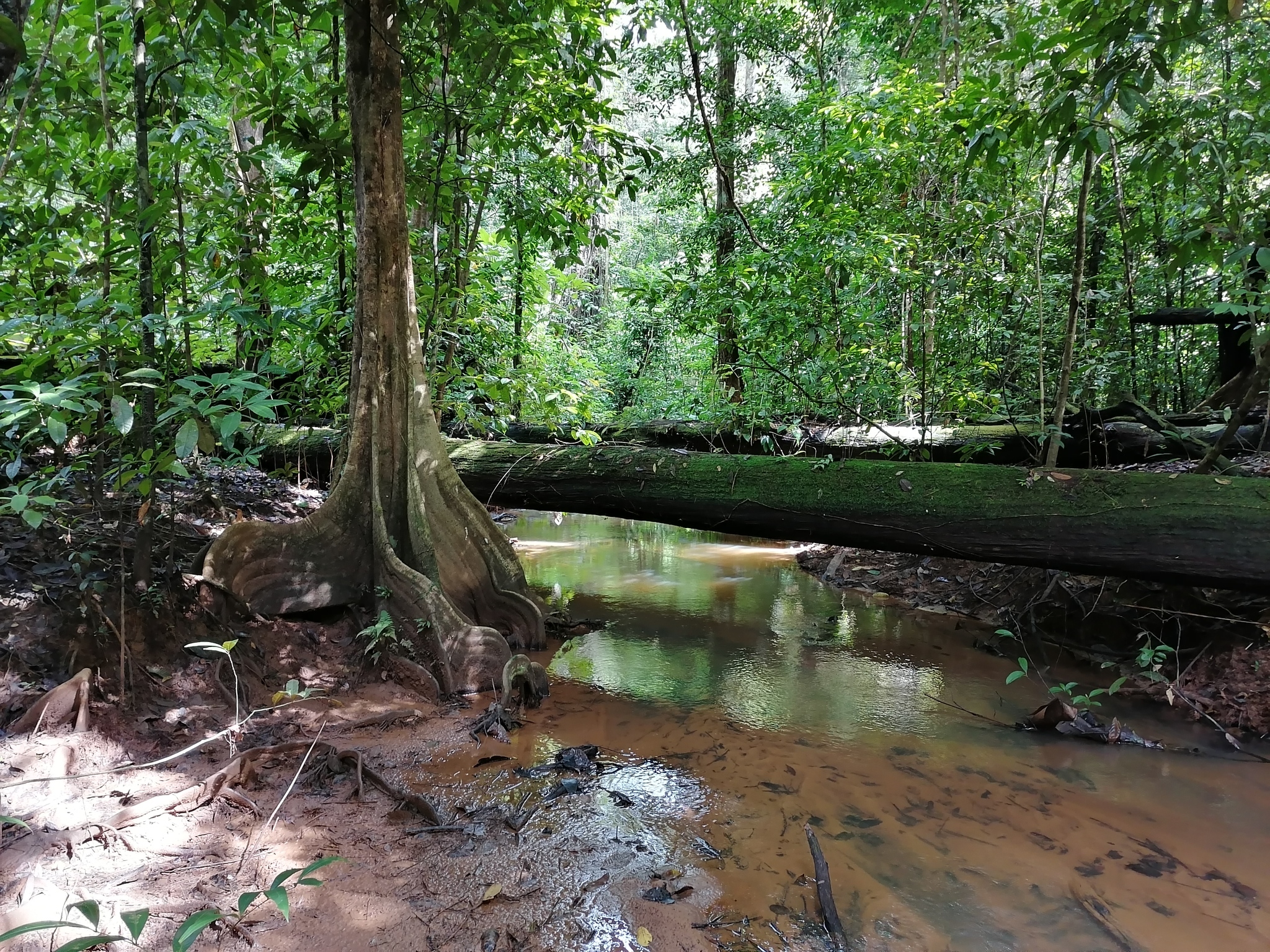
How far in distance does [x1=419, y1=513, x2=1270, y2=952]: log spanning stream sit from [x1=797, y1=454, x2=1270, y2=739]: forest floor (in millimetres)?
285

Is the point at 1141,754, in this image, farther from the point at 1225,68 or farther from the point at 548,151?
the point at 1225,68

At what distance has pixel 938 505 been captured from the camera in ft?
15.1

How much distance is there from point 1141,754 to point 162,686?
5179 mm

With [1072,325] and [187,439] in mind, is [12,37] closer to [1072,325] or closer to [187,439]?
[187,439]

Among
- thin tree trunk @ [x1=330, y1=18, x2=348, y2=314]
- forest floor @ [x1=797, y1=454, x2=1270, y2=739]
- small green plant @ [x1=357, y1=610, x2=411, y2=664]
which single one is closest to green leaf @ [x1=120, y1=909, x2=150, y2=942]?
small green plant @ [x1=357, y1=610, x2=411, y2=664]

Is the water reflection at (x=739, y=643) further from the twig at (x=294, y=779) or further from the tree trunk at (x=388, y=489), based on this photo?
the twig at (x=294, y=779)

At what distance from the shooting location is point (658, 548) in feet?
31.8

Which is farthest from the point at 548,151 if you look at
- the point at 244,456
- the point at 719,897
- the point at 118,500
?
the point at 719,897

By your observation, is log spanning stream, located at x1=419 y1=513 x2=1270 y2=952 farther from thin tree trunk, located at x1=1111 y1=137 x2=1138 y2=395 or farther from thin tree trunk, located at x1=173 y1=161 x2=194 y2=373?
thin tree trunk, located at x1=1111 y1=137 x2=1138 y2=395

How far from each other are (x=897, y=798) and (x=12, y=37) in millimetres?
4174

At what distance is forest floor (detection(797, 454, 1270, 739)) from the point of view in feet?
13.2

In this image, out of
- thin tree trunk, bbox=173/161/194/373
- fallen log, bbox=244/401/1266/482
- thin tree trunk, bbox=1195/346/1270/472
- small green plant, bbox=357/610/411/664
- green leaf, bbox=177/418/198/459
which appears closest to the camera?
green leaf, bbox=177/418/198/459

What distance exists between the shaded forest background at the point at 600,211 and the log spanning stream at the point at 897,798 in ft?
7.69

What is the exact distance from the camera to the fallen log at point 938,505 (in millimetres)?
3889
